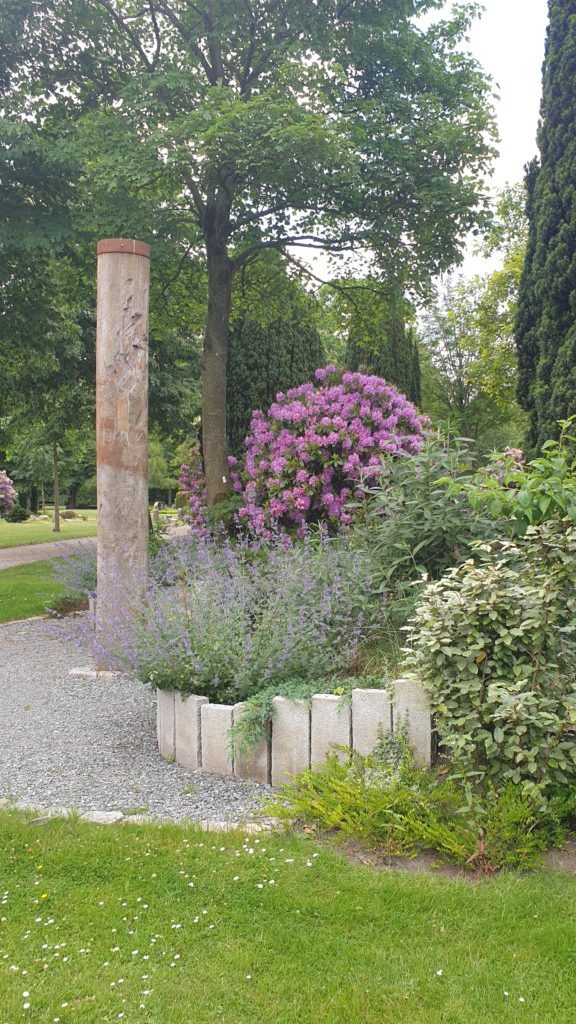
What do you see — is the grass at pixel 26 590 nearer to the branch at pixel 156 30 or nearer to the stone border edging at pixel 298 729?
the stone border edging at pixel 298 729

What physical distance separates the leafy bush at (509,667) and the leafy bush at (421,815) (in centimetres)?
12

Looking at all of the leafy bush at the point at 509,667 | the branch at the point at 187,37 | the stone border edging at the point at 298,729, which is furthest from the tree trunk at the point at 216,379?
the leafy bush at the point at 509,667

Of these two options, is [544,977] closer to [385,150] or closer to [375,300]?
[385,150]

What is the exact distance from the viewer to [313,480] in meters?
7.98

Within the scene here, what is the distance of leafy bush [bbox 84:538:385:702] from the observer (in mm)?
3873

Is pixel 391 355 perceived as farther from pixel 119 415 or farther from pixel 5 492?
pixel 5 492

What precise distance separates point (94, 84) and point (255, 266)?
128 inches

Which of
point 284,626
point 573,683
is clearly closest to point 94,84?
point 284,626

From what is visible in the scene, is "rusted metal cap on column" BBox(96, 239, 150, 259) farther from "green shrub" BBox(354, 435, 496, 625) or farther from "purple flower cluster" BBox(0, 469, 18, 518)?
"purple flower cluster" BBox(0, 469, 18, 518)

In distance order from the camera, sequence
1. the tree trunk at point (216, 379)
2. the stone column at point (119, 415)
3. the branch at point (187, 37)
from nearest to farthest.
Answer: the stone column at point (119, 415) → the branch at point (187, 37) → the tree trunk at point (216, 379)

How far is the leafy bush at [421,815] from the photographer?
269cm

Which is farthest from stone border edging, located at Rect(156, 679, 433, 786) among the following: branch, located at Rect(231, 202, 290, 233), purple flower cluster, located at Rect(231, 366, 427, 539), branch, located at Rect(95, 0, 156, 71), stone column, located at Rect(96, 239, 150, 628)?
branch, located at Rect(95, 0, 156, 71)

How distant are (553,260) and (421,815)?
279 inches

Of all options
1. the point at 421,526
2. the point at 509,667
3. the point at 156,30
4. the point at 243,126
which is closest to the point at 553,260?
the point at 243,126
